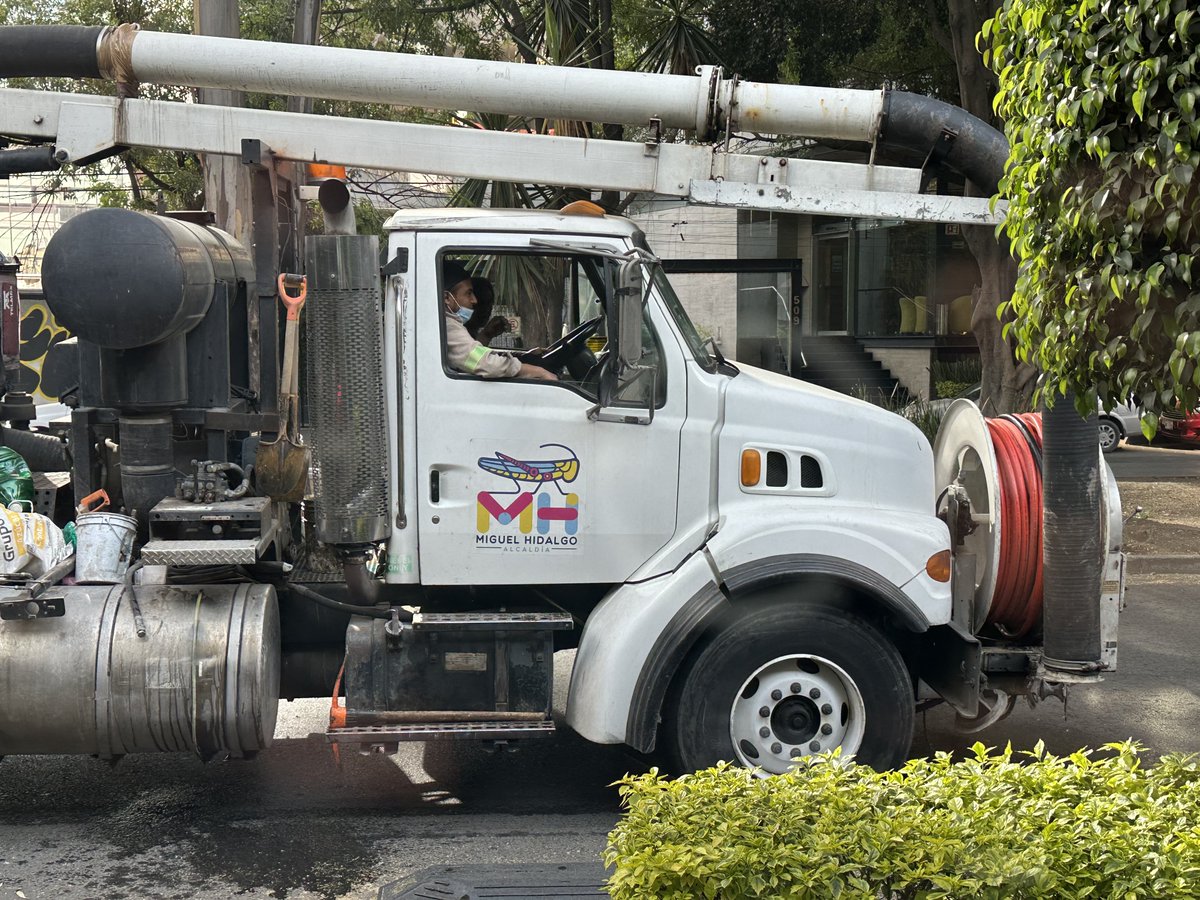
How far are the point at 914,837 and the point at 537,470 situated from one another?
2.74 meters

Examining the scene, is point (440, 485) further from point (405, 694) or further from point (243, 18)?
point (243, 18)

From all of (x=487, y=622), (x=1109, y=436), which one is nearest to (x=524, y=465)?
(x=487, y=622)

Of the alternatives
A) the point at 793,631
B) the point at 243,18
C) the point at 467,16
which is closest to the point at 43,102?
the point at 793,631

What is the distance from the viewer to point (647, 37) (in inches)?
551

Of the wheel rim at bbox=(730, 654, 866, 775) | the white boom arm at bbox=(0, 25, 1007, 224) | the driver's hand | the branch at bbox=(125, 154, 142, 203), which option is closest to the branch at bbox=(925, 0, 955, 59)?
the white boom arm at bbox=(0, 25, 1007, 224)

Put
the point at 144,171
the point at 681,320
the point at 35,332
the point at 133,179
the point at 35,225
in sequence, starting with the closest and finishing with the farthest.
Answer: the point at 681,320 → the point at 35,332 → the point at 35,225 → the point at 144,171 → the point at 133,179

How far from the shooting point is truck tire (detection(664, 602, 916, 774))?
17.0ft

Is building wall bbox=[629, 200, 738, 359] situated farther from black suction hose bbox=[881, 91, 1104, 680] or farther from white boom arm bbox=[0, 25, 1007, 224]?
black suction hose bbox=[881, 91, 1104, 680]

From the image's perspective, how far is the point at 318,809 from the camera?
5504mm

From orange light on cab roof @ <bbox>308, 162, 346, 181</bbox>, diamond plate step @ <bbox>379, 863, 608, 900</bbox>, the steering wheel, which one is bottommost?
diamond plate step @ <bbox>379, 863, 608, 900</bbox>

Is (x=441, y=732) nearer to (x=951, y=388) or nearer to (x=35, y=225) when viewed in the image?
(x=35, y=225)

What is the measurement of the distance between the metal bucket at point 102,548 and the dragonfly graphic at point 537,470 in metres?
1.55

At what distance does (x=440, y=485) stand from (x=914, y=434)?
209 cm

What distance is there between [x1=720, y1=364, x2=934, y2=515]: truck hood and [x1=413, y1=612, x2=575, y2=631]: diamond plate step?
923mm
